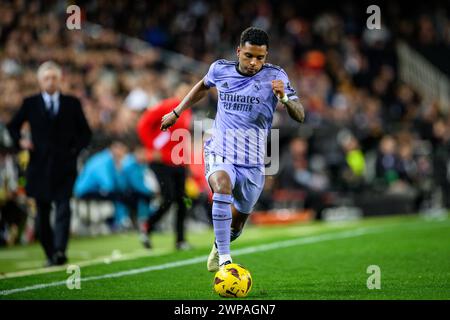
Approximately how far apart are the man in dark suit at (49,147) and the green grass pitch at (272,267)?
2.30ft

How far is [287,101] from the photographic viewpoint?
8273mm

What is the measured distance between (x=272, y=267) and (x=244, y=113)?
243 cm

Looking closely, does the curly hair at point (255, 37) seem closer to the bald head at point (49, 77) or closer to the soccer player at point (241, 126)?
the soccer player at point (241, 126)

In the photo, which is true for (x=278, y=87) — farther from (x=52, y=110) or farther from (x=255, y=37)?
(x=52, y=110)

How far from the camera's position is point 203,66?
26625 millimetres

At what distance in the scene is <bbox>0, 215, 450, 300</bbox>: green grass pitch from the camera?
824 cm

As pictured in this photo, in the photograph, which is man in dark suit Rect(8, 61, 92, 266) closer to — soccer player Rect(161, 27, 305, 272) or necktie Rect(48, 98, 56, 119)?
necktie Rect(48, 98, 56, 119)

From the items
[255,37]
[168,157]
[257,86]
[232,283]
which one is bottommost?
[232,283]

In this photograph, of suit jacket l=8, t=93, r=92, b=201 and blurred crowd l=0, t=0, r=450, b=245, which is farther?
blurred crowd l=0, t=0, r=450, b=245

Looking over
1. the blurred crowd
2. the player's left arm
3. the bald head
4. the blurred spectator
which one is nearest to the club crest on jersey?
the player's left arm

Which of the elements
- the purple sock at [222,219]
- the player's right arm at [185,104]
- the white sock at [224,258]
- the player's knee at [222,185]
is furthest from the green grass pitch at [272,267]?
the player's right arm at [185,104]

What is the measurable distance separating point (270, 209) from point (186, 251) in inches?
338

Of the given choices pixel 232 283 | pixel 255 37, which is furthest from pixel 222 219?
pixel 255 37

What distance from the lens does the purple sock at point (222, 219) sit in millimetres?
8273
